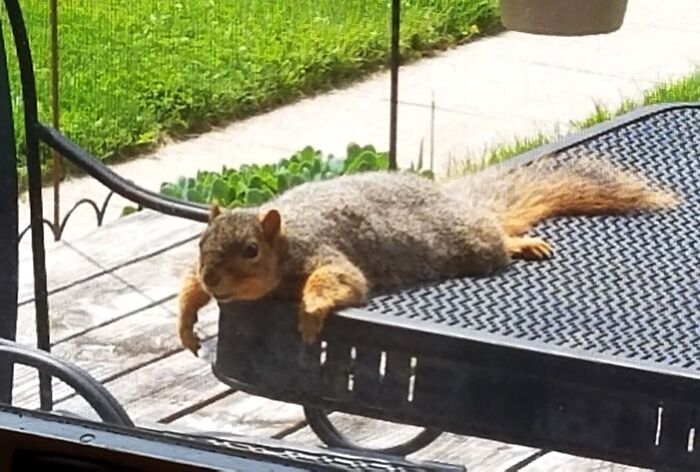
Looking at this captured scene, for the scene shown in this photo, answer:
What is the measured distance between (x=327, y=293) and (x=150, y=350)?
0.96 ft

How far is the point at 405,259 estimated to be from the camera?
3.60 ft

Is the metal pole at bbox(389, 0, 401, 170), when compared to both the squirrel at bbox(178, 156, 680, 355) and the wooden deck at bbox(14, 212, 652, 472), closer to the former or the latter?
the squirrel at bbox(178, 156, 680, 355)

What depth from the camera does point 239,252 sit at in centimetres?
111

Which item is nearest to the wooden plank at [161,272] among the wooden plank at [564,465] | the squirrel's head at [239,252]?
the squirrel's head at [239,252]

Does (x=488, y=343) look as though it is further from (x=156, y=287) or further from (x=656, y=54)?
(x=156, y=287)

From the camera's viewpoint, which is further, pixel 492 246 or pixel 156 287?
pixel 156 287

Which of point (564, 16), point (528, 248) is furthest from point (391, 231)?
point (564, 16)

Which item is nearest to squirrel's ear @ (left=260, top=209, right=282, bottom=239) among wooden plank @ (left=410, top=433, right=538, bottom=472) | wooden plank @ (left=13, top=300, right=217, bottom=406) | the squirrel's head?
the squirrel's head

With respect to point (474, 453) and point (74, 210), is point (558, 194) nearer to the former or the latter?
point (474, 453)

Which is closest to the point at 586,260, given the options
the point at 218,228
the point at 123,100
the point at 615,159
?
the point at 615,159

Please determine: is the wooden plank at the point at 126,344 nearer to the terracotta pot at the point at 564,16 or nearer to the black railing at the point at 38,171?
the black railing at the point at 38,171

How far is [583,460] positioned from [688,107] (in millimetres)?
378

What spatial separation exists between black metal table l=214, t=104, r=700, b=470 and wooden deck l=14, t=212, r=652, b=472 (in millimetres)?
55

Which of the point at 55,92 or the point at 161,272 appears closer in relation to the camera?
the point at 55,92
